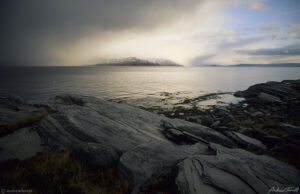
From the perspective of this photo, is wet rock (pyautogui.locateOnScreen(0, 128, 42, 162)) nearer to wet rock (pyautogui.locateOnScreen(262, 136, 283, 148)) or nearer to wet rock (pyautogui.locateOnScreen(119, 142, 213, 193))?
wet rock (pyautogui.locateOnScreen(119, 142, 213, 193))

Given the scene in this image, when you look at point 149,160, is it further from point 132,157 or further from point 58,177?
point 58,177

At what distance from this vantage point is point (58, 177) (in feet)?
22.2

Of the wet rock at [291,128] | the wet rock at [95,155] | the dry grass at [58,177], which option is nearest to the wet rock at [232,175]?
the dry grass at [58,177]

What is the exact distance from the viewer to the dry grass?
6.24 meters

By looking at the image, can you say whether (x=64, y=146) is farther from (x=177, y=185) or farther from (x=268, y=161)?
(x=268, y=161)

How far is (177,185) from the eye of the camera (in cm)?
617

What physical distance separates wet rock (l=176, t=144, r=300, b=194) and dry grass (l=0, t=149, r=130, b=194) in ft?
9.93

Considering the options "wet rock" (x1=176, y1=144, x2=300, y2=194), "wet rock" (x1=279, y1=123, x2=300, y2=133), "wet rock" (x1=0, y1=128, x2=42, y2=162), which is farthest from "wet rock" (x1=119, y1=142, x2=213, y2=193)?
"wet rock" (x1=279, y1=123, x2=300, y2=133)

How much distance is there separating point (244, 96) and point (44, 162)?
49.6m

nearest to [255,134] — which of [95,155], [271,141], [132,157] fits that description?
[271,141]

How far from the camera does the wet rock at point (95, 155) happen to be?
789 cm

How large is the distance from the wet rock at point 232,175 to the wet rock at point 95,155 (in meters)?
4.00

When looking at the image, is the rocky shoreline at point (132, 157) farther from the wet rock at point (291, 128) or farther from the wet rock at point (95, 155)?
the wet rock at point (291, 128)

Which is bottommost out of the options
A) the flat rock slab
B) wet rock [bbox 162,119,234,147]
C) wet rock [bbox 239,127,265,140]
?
wet rock [bbox 239,127,265,140]
